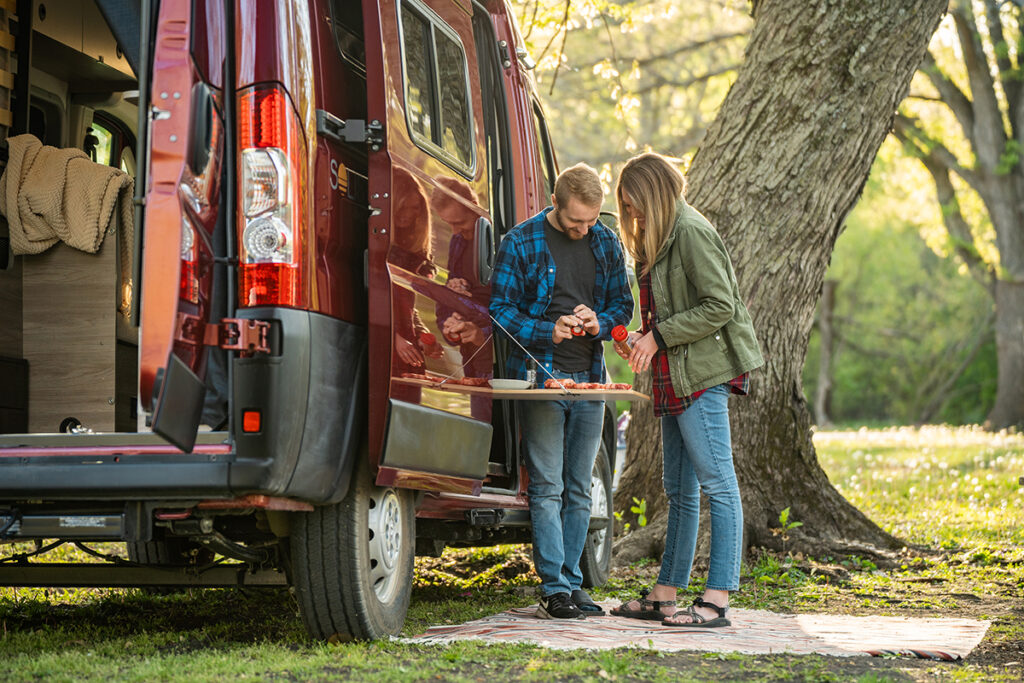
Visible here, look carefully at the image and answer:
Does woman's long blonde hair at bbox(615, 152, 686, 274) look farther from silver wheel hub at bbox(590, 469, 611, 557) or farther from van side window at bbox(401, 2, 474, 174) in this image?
silver wheel hub at bbox(590, 469, 611, 557)

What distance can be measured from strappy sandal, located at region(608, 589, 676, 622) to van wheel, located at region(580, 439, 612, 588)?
95cm

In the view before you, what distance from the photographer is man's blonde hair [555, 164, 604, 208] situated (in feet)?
17.5

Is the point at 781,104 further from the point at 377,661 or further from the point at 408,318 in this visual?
the point at 377,661

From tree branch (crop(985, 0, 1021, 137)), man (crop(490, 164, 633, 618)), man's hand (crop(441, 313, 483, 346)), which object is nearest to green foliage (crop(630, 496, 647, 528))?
man (crop(490, 164, 633, 618))

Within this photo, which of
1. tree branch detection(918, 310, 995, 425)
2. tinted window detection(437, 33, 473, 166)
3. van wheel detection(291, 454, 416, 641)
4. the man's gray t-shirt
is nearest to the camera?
van wheel detection(291, 454, 416, 641)

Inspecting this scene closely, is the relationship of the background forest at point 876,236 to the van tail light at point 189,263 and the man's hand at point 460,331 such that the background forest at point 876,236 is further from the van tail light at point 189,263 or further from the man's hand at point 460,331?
the van tail light at point 189,263

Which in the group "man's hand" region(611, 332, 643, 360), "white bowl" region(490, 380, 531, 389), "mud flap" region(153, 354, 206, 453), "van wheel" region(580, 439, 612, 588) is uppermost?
"man's hand" region(611, 332, 643, 360)

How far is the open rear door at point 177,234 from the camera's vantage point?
12.2 feet

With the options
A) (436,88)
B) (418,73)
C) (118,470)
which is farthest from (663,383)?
(118,470)

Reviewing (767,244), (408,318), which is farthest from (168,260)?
(767,244)

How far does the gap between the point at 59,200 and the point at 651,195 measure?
2.47 m

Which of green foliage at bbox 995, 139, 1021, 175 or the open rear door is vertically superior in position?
green foliage at bbox 995, 139, 1021, 175

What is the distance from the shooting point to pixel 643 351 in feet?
17.3

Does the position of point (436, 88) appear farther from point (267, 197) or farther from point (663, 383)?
point (663, 383)
